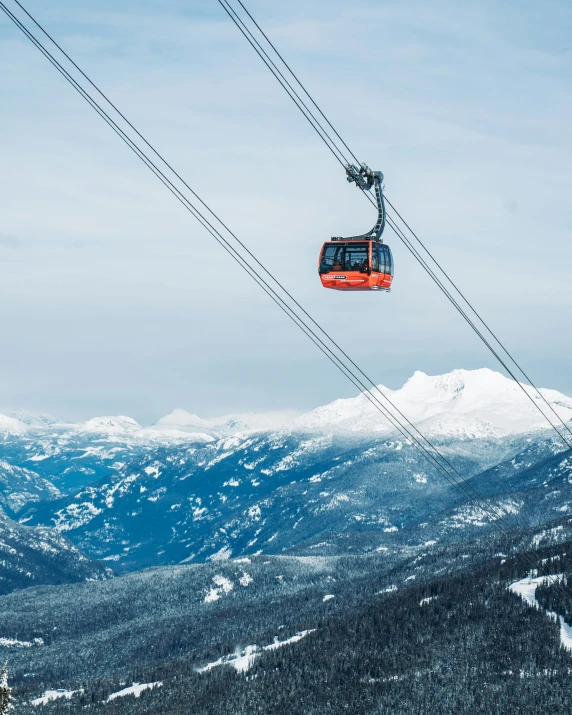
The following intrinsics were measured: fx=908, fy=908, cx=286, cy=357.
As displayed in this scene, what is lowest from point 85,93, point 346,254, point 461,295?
point 461,295

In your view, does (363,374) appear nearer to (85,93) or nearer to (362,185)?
(362,185)

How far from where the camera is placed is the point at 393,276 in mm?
79438

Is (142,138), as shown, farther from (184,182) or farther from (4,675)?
(4,675)

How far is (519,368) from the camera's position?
76.9 m

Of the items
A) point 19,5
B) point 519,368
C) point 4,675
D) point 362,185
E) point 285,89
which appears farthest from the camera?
point 4,675

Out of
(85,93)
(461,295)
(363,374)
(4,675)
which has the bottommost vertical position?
(4,675)

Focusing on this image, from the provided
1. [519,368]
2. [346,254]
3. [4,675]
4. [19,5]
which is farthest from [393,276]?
[4,675]

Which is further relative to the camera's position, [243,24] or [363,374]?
[363,374]

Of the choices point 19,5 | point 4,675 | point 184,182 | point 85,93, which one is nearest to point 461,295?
point 184,182

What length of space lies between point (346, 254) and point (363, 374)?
16309mm

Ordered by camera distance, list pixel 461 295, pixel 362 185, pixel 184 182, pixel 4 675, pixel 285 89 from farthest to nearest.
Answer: pixel 4 675 → pixel 362 185 → pixel 461 295 → pixel 285 89 → pixel 184 182

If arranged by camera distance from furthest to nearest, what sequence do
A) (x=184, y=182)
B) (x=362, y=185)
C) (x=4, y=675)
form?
(x=4, y=675) → (x=362, y=185) → (x=184, y=182)

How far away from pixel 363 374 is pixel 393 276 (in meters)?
17.4

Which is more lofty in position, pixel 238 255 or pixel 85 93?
pixel 85 93
